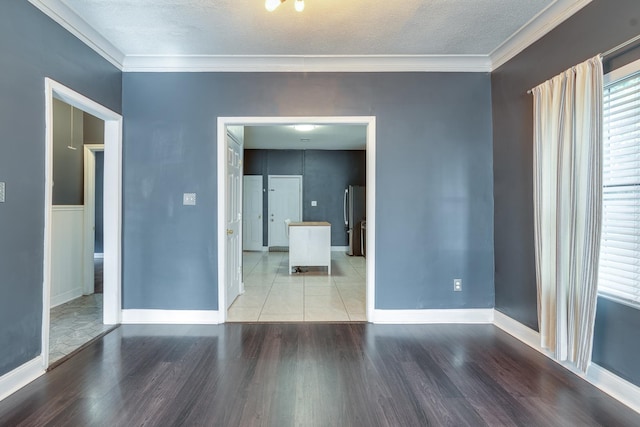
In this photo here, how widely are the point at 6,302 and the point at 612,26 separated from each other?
4.24m

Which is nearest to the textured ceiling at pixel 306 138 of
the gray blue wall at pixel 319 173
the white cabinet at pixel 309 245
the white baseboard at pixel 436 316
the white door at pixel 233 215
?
the gray blue wall at pixel 319 173

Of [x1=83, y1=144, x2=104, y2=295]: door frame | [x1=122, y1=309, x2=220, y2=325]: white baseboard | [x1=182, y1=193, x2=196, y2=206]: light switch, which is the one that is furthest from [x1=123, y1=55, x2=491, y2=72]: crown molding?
[x1=122, y1=309, x2=220, y2=325]: white baseboard

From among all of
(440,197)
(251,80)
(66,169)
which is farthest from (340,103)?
(66,169)

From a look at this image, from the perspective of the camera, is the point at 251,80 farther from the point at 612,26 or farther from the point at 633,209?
the point at 633,209

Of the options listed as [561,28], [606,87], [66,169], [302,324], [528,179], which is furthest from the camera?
[66,169]

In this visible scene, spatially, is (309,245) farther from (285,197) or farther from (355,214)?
(285,197)

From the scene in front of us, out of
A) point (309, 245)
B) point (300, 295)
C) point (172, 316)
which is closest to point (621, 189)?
point (300, 295)

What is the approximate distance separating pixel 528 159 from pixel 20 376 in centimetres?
419

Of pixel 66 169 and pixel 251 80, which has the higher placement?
pixel 251 80

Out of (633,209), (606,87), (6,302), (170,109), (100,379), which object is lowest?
(100,379)

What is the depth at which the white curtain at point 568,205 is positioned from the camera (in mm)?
2027

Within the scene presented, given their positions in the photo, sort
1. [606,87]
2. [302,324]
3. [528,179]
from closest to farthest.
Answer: [606,87] → [528,179] → [302,324]

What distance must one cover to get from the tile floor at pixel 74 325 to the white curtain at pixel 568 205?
3805 millimetres

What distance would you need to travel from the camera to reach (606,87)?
2078mm
